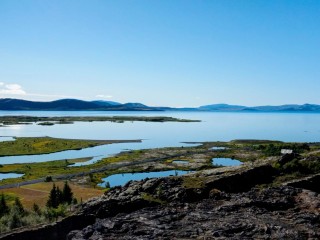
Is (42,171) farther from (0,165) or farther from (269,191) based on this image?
(269,191)

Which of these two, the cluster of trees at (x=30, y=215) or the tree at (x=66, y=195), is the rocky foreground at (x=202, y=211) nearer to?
the cluster of trees at (x=30, y=215)

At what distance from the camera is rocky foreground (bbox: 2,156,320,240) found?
117 feet

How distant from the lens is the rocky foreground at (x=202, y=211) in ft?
117

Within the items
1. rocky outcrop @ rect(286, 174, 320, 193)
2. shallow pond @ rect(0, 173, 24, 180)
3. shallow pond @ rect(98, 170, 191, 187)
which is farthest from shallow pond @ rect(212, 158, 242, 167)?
rocky outcrop @ rect(286, 174, 320, 193)

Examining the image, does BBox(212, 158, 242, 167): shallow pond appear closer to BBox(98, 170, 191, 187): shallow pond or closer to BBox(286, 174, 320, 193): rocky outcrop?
BBox(98, 170, 191, 187): shallow pond

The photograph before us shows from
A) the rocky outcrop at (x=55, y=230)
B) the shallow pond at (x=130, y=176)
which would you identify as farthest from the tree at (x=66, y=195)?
the rocky outcrop at (x=55, y=230)

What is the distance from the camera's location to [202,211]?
4200cm

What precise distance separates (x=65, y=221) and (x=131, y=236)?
1493cm

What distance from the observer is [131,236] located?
35.7m

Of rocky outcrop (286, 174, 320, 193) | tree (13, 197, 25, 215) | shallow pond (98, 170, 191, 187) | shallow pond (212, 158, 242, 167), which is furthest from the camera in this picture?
shallow pond (212, 158, 242, 167)

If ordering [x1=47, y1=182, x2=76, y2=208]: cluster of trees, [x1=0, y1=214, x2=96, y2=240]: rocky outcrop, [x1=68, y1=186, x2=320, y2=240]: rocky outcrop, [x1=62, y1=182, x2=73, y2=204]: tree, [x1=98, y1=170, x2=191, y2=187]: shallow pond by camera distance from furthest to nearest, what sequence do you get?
[x1=98, y1=170, x2=191, y2=187]: shallow pond < [x1=62, y1=182, x2=73, y2=204]: tree < [x1=47, y1=182, x2=76, y2=208]: cluster of trees < [x1=0, y1=214, x2=96, y2=240]: rocky outcrop < [x1=68, y1=186, x2=320, y2=240]: rocky outcrop

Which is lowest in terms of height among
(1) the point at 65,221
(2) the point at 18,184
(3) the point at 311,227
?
(2) the point at 18,184

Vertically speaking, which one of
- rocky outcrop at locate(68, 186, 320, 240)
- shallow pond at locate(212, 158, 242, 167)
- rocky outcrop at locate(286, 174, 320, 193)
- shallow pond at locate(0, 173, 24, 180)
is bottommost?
shallow pond at locate(0, 173, 24, 180)

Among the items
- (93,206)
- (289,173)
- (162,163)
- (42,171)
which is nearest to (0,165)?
(42,171)
